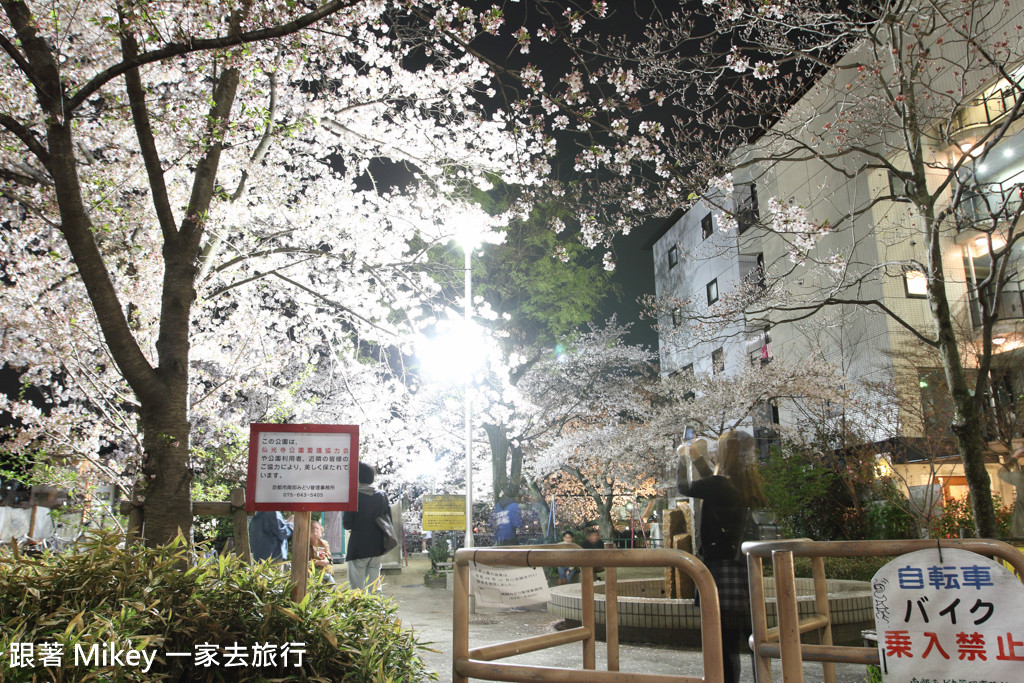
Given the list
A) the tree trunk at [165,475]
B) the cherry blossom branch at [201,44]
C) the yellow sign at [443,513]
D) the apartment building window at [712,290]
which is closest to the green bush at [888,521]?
the yellow sign at [443,513]

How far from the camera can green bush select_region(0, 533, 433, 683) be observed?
3076 mm

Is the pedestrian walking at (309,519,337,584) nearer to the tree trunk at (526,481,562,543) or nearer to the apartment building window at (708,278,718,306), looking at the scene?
the tree trunk at (526,481,562,543)

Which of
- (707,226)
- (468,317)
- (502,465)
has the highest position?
(707,226)

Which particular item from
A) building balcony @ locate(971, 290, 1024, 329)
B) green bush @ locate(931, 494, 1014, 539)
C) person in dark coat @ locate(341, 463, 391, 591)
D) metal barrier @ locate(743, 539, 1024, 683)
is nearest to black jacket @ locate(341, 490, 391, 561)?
person in dark coat @ locate(341, 463, 391, 591)

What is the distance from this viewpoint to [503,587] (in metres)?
3.16

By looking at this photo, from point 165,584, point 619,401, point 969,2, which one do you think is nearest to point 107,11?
point 165,584

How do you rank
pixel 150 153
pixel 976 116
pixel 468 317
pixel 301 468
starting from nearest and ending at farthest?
pixel 301 468 → pixel 150 153 → pixel 468 317 → pixel 976 116

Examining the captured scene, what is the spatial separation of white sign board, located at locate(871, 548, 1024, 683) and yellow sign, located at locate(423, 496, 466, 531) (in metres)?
11.4

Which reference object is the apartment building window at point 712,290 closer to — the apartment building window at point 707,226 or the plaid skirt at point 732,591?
the apartment building window at point 707,226

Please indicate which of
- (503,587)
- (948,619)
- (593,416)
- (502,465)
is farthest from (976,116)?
(503,587)

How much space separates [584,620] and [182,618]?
2024 mm

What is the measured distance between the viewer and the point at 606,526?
2381 cm

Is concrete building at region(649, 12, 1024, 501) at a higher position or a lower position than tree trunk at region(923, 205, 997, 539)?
higher

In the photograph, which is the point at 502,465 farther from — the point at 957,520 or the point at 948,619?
the point at 948,619
